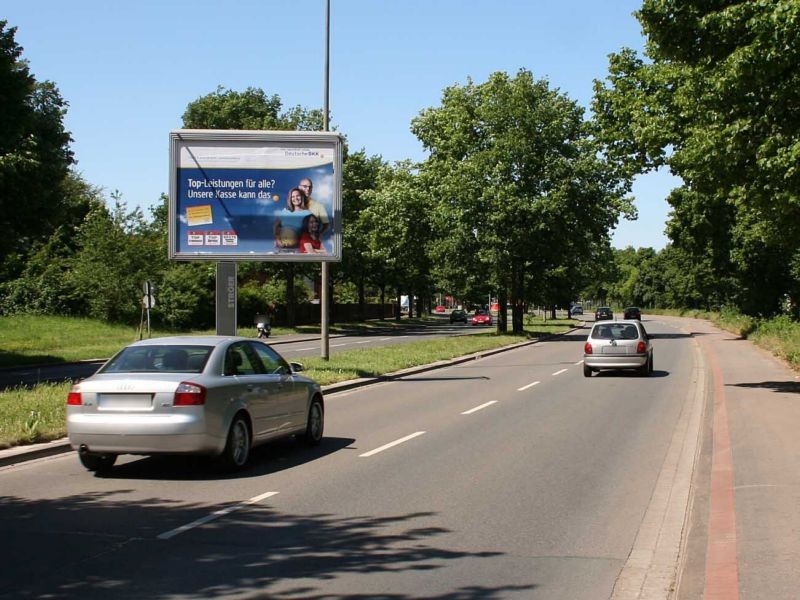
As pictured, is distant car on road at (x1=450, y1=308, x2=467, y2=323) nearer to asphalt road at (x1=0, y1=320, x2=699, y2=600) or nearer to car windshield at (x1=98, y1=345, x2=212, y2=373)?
asphalt road at (x1=0, y1=320, x2=699, y2=600)

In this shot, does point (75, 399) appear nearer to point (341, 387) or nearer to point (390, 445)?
point (390, 445)

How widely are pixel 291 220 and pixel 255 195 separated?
1.05 metres

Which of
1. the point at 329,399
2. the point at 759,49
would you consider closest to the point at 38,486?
the point at 329,399

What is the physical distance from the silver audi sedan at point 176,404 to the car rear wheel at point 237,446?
1 centimetres

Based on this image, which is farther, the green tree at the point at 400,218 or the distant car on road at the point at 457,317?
the distant car on road at the point at 457,317

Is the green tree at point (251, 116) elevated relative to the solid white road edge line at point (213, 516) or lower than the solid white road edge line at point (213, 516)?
elevated

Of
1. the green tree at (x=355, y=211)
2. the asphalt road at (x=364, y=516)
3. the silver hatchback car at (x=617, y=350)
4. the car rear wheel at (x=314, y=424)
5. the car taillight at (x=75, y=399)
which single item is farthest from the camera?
the green tree at (x=355, y=211)

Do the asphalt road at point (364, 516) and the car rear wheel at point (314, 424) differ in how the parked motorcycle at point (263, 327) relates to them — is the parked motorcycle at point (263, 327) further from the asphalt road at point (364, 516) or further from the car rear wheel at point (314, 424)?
the car rear wheel at point (314, 424)

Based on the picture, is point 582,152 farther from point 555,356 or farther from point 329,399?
point 329,399

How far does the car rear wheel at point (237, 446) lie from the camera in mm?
9398

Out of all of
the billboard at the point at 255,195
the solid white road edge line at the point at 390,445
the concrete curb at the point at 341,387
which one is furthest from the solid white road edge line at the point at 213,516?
the billboard at the point at 255,195

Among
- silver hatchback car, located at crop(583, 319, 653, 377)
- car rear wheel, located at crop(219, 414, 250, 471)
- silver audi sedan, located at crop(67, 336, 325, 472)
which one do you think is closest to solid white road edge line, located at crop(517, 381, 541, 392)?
silver hatchback car, located at crop(583, 319, 653, 377)

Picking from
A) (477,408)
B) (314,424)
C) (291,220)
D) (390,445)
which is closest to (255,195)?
(291,220)

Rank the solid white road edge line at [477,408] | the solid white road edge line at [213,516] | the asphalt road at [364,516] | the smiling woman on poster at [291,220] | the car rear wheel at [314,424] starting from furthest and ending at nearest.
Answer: the smiling woman on poster at [291,220]
the solid white road edge line at [477,408]
the car rear wheel at [314,424]
the solid white road edge line at [213,516]
the asphalt road at [364,516]
